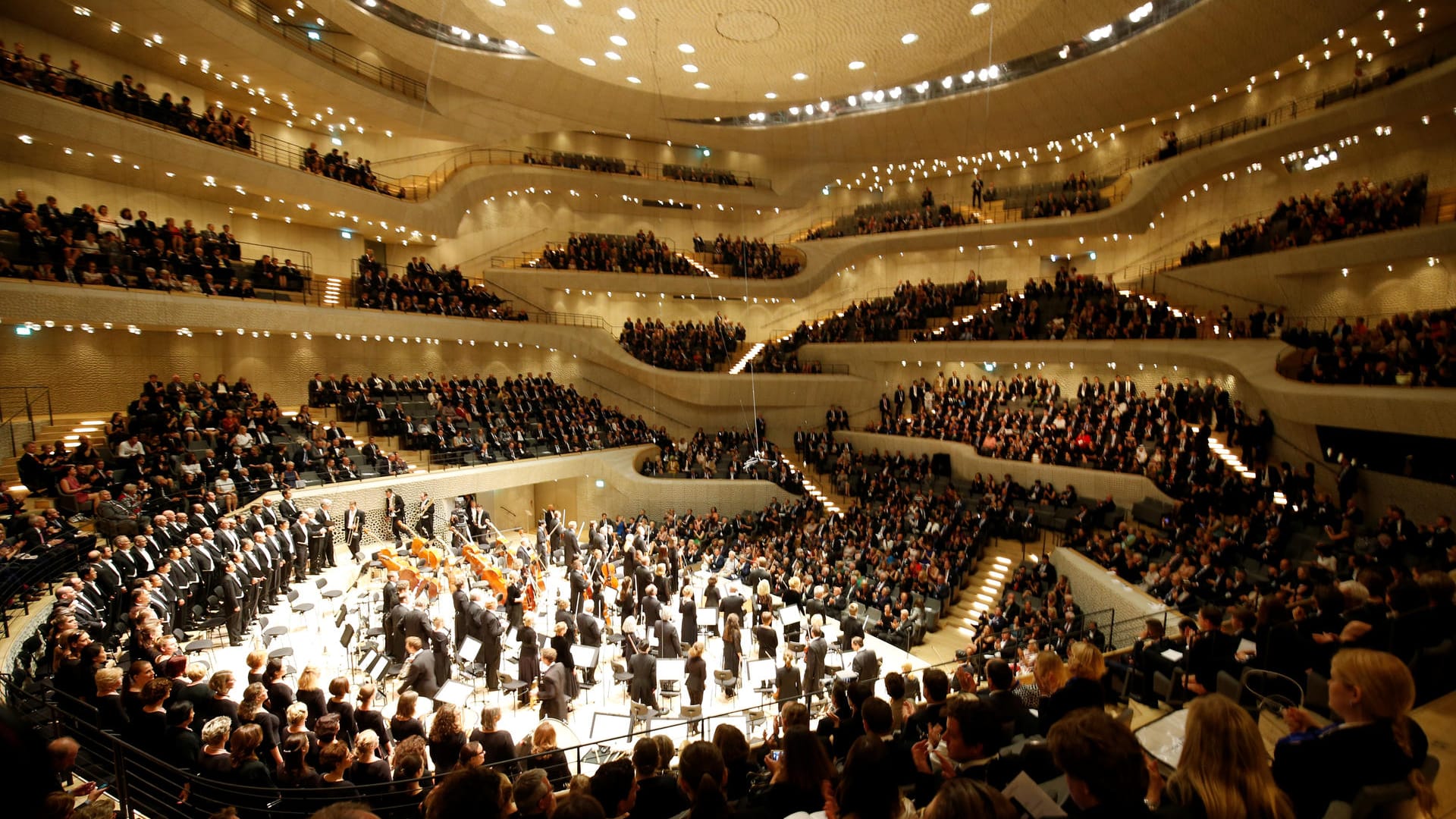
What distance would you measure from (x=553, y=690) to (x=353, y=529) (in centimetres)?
919

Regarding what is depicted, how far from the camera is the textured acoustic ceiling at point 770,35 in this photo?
1278 centimetres

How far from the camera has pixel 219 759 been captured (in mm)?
4824

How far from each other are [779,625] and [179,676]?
9.04 meters

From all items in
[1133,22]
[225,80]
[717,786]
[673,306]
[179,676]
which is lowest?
[179,676]

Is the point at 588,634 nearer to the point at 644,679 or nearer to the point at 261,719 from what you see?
the point at 644,679

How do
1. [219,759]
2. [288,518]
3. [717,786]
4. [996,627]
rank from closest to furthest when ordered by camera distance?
1. [717,786]
2. [219,759]
3. [996,627]
4. [288,518]

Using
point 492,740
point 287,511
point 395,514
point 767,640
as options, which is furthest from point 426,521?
point 492,740

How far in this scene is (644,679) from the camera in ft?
29.9

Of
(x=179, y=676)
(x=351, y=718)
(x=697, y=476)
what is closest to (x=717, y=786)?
(x=351, y=718)

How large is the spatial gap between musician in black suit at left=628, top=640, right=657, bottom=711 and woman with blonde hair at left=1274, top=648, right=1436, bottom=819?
7.25 m

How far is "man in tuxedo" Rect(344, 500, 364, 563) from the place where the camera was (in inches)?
585

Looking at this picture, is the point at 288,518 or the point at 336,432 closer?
the point at 288,518

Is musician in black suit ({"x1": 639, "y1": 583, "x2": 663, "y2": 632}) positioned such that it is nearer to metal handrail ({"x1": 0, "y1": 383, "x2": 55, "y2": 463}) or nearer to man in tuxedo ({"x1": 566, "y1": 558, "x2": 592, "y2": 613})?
man in tuxedo ({"x1": 566, "y1": 558, "x2": 592, "y2": 613})

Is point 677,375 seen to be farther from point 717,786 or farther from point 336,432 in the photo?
point 717,786
